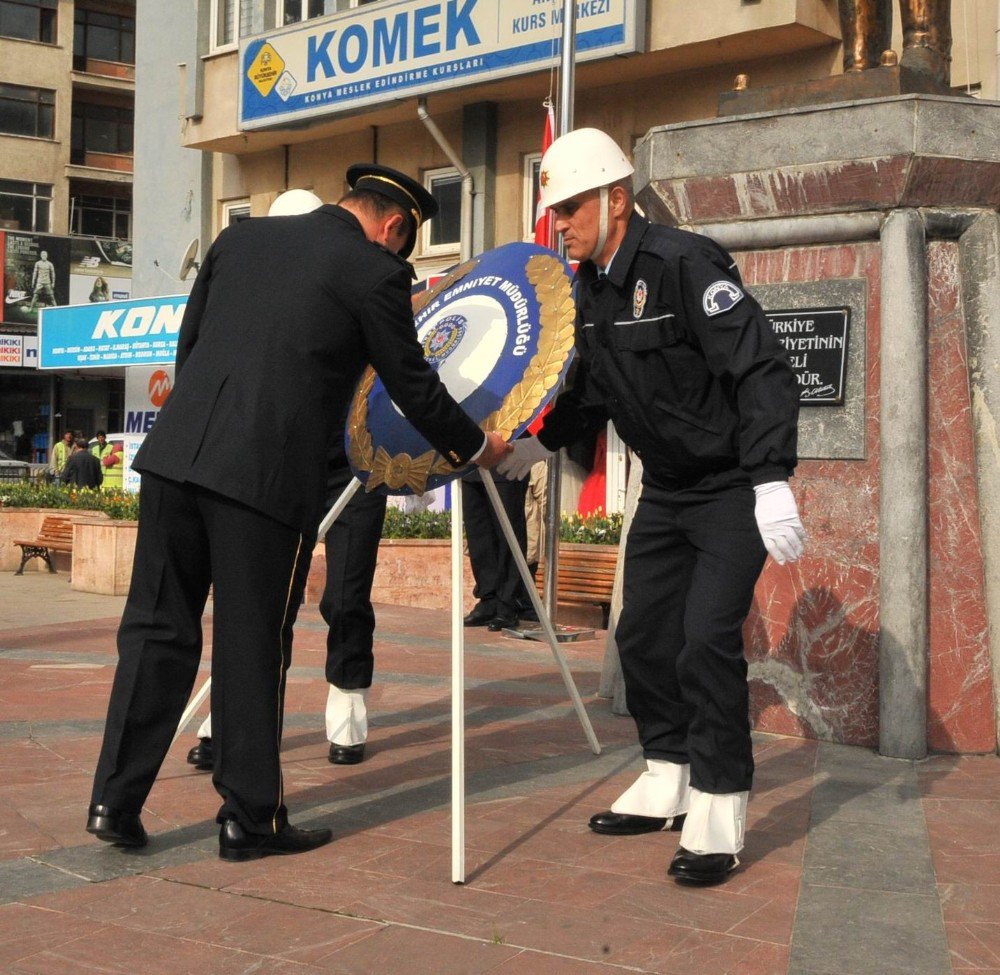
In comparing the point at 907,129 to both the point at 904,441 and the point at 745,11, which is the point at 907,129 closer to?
the point at 904,441

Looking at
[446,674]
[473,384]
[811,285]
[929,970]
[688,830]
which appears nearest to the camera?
[929,970]

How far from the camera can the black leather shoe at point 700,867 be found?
4066 millimetres

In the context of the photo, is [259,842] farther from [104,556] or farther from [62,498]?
[62,498]

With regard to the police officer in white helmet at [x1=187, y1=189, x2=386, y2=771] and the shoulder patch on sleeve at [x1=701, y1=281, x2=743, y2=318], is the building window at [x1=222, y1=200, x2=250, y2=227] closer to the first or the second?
the police officer in white helmet at [x1=187, y1=189, x2=386, y2=771]

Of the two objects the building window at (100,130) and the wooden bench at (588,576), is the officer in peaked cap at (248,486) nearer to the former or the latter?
the wooden bench at (588,576)

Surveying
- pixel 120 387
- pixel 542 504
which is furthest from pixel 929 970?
pixel 120 387

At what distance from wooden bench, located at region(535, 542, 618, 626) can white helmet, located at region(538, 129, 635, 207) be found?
22.1ft

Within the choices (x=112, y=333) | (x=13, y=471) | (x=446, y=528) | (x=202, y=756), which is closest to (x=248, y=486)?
(x=202, y=756)

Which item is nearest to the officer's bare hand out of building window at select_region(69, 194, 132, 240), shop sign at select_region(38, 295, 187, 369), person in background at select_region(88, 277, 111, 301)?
shop sign at select_region(38, 295, 187, 369)

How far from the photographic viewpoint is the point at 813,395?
6.29m

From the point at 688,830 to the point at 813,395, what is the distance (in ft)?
8.76

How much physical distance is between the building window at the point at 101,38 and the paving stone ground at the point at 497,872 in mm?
49836

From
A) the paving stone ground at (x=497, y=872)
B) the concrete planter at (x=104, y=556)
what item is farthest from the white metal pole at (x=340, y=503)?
the concrete planter at (x=104, y=556)

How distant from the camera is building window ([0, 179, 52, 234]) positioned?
48.8 m
